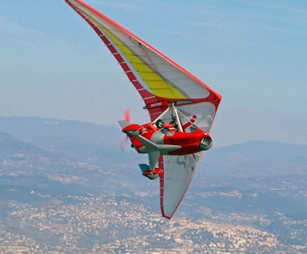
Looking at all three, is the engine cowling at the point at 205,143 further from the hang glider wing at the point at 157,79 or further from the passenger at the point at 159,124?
the hang glider wing at the point at 157,79

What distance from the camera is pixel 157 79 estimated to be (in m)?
58.0

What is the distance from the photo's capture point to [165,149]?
5178 cm

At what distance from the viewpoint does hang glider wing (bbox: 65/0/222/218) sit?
178 feet

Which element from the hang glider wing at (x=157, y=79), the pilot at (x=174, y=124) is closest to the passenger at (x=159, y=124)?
the pilot at (x=174, y=124)

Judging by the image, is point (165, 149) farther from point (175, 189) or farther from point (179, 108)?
point (175, 189)

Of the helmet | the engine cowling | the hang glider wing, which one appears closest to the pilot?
the hang glider wing

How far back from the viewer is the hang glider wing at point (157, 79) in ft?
178

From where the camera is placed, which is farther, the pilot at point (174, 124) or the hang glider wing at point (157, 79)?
the pilot at point (174, 124)

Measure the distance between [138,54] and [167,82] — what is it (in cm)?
431

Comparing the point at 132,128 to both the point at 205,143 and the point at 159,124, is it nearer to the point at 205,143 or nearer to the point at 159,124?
the point at 159,124

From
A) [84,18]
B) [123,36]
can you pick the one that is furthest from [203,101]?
[84,18]

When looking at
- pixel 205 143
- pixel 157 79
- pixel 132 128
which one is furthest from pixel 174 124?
pixel 132 128

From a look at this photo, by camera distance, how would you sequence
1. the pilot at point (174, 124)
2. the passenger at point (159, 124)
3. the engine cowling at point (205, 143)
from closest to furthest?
the engine cowling at point (205, 143), the passenger at point (159, 124), the pilot at point (174, 124)

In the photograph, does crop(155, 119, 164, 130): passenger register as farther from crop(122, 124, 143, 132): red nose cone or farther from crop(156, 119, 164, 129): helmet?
crop(122, 124, 143, 132): red nose cone
